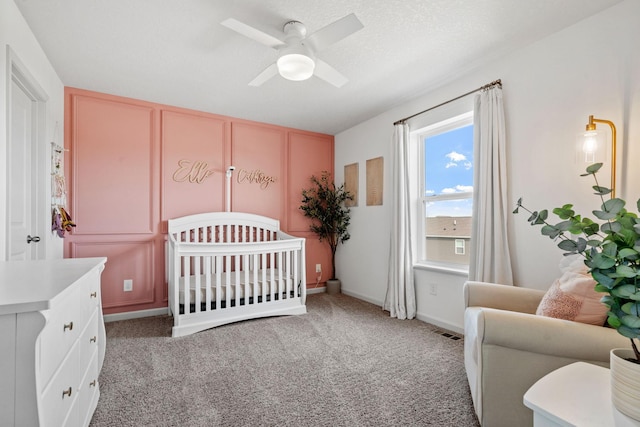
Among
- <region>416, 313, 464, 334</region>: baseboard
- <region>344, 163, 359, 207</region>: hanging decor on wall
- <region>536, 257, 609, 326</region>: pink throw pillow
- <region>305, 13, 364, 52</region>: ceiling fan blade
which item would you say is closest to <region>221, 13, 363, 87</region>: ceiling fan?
<region>305, 13, 364, 52</region>: ceiling fan blade

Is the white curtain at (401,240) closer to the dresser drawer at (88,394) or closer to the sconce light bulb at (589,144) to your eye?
the sconce light bulb at (589,144)

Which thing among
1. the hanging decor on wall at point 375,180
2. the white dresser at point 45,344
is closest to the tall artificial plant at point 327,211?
the hanging decor on wall at point 375,180

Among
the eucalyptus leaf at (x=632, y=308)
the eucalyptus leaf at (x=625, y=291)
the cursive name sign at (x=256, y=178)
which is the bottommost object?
the eucalyptus leaf at (x=632, y=308)

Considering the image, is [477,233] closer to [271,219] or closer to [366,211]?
[366,211]

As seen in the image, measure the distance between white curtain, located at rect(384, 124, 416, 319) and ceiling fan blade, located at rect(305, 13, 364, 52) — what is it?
1.69 metres

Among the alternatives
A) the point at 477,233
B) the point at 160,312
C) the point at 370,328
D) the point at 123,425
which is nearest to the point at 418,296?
the point at 370,328

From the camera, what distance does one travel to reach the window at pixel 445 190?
2.90m

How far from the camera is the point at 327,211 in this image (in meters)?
4.34

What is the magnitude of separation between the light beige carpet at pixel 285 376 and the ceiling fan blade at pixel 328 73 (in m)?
2.10

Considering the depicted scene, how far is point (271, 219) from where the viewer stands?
4.05 m

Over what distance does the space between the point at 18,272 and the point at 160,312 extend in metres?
2.40

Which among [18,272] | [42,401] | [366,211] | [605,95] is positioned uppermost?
[605,95]

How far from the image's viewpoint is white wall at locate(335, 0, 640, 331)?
5.97ft

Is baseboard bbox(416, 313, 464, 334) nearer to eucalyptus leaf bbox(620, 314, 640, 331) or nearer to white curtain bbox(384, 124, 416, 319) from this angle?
white curtain bbox(384, 124, 416, 319)
